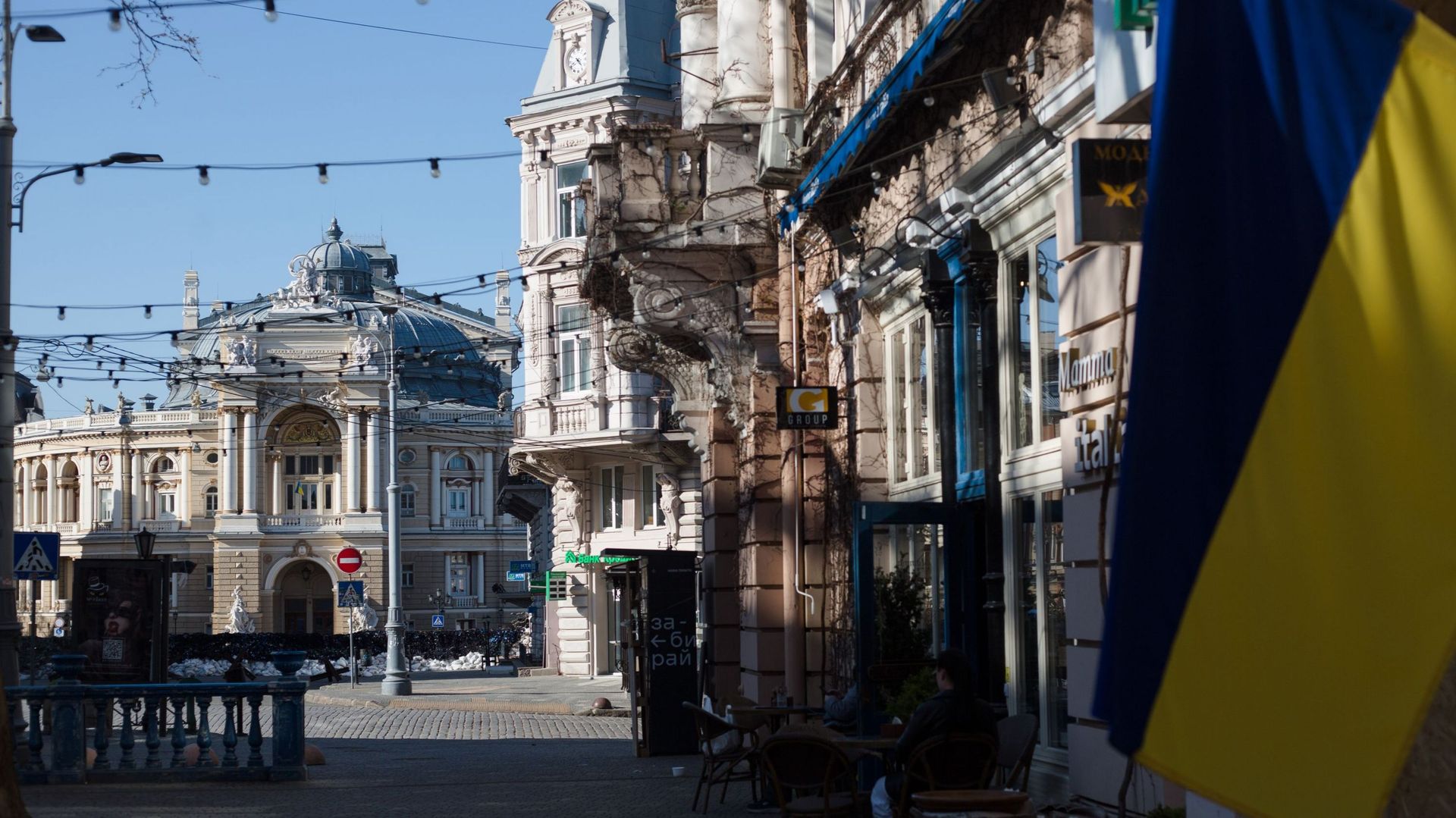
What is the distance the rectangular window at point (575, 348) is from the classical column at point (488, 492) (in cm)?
6047

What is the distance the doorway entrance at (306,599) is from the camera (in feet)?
342

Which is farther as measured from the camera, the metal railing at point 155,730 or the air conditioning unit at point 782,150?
the air conditioning unit at point 782,150

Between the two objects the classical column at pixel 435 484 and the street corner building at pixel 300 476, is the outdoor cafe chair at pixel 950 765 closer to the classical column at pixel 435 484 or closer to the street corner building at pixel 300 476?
the street corner building at pixel 300 476

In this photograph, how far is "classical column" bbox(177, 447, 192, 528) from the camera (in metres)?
105

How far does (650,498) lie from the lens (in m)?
46.4

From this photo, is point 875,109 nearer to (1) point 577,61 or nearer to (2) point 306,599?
(1) point 577,61

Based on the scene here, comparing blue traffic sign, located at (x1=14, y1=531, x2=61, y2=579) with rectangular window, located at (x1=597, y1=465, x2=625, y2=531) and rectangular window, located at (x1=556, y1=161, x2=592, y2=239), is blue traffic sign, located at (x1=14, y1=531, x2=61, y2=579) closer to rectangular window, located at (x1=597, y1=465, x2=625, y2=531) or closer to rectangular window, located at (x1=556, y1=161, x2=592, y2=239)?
rectangular window, located at (x1=597, y1=465, x2=625, y2=531)

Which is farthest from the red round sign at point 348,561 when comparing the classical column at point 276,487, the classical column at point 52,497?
the classical column at point 52,497

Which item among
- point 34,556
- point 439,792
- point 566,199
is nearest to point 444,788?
point 439,792

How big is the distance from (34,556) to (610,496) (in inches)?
1028

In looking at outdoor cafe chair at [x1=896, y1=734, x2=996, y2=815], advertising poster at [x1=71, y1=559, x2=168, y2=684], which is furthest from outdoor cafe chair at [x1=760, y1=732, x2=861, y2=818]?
advertising poster at [x1=71, y1=559, x2=168, y2=684]

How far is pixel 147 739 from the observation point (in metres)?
16.1

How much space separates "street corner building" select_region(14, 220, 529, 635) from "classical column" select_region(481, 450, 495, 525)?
87 mm

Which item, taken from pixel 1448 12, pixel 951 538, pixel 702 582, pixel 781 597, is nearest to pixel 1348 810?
pixel 1448 12
